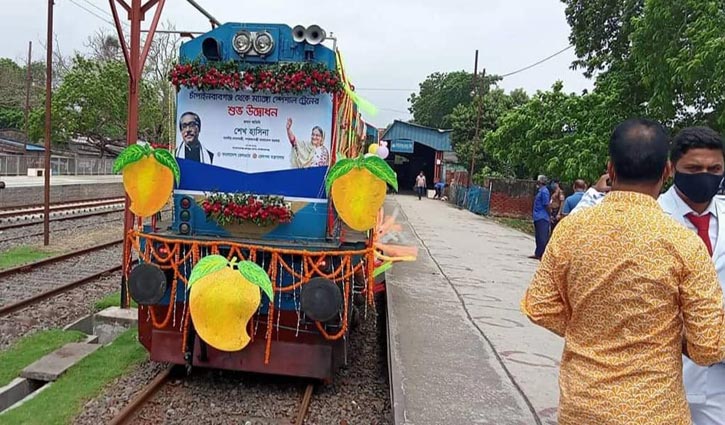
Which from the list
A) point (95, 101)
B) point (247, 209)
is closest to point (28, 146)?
point (95, 101)

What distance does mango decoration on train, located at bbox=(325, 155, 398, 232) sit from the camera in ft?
16.0

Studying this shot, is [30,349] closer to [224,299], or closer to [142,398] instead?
[142,398]

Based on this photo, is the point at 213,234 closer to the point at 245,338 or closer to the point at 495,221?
the point at 245,338

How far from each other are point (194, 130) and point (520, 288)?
20.9ft

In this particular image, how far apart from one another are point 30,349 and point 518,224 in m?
19.9

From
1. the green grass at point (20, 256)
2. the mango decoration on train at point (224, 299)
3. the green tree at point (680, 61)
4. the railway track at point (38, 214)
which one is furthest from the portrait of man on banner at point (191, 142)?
the railway track at point (38, 214)

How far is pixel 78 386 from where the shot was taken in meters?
5.31

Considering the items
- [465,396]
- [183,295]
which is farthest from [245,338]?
[465,396]

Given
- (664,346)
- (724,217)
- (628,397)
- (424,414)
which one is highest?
(724,217)

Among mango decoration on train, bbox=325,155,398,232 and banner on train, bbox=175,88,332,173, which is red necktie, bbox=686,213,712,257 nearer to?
mango decoration on train, bbox=325,155,398,232

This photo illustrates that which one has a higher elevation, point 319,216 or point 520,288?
point 319,216

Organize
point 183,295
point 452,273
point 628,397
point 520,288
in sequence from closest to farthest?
point 628,397 < point 183,295 < point 520,288 < point 452,273

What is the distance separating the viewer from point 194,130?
567cm

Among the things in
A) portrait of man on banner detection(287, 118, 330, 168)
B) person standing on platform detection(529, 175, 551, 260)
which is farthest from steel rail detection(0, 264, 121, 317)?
person standing on platform detection(529, 175, 551, 260)
